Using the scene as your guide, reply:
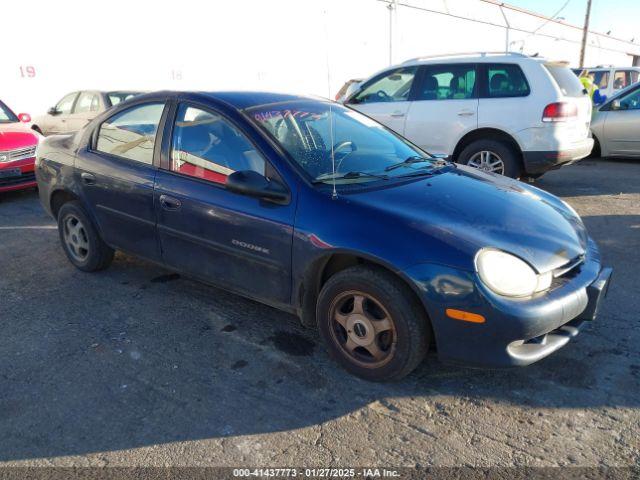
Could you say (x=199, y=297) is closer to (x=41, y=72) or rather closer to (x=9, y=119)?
(x=9, y=119)

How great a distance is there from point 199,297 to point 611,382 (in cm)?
276

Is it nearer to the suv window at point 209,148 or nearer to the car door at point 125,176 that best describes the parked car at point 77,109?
the car door at point 125,176

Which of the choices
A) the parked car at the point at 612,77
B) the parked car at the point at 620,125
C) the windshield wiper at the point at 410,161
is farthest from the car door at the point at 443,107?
the parked car at the point at 612,77

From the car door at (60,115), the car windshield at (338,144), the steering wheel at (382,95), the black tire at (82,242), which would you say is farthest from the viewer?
the car door at (60,115)

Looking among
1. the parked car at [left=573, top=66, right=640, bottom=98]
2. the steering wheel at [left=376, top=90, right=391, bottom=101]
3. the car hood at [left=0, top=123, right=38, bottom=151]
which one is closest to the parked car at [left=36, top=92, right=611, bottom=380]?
the steering wheel at [left=376, top=90, right=391, bottom=101]

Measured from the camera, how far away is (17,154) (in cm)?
728

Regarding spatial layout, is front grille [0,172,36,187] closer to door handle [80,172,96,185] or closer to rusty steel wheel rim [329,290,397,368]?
door handle [80,172,96,185]

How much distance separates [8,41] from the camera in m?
13.0

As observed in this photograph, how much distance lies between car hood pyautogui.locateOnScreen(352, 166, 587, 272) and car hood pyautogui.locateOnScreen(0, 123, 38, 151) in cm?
644

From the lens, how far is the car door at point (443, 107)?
6.91 m

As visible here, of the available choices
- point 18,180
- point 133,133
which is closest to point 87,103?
point 18,180

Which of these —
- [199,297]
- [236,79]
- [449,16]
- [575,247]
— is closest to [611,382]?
[575,247]

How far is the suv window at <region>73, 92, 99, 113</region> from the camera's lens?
33.2 ft

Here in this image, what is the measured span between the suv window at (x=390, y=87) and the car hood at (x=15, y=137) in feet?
16.2
